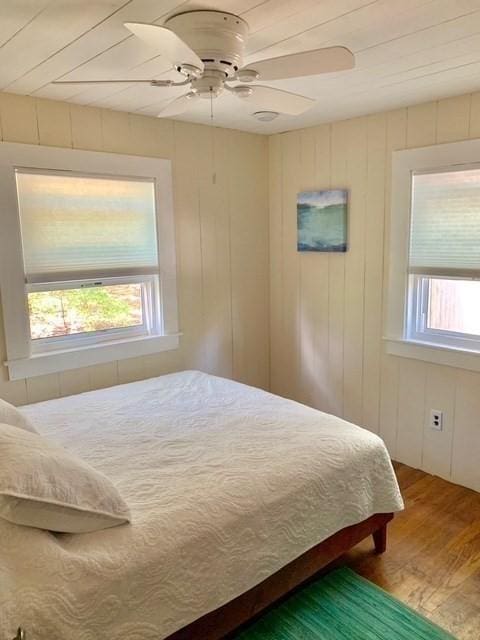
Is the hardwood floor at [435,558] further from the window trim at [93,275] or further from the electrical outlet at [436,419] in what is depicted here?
the window trim at [93,275]

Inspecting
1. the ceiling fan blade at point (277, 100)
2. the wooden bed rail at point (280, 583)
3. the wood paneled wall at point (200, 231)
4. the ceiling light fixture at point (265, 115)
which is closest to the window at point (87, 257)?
the wood paneled wall at point (200, 231)

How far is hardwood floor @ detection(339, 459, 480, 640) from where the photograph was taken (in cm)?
196

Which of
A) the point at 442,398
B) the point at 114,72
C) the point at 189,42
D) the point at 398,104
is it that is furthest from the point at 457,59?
the point at 442,398

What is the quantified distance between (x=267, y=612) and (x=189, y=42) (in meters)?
2.18

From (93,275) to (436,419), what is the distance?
227 cm

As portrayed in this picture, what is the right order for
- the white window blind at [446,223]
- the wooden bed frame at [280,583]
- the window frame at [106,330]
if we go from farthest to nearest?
1. the window frame at [106,330]
2. the white window blind at [446,223]
3. the wooden bed frame at [280,583]

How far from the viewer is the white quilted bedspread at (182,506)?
4.25 ft

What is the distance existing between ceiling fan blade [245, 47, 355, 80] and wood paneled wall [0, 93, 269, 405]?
Answer: 4.87ft

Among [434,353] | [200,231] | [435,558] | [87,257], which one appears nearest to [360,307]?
[434,353]

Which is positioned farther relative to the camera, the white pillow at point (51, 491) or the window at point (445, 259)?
Answer: the window at point (445, 259)

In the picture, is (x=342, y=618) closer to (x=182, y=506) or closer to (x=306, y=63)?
(x=182, y=506)

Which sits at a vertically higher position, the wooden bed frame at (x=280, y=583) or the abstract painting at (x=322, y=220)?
the abstract painting at (x=322, y=220)

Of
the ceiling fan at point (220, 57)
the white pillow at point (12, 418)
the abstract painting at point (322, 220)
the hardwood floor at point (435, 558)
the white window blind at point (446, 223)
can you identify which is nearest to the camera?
the ceiling fan at point (220, 57)

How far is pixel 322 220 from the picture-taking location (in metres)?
3.38
